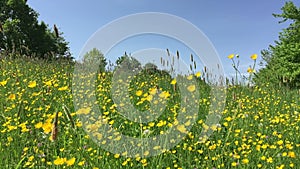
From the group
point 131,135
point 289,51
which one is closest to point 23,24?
point 289,51

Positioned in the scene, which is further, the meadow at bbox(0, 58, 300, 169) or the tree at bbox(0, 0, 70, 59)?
the tree at bbox(0, 0, 70, 59)

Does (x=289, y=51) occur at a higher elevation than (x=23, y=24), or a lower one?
lower

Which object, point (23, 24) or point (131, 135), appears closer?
point (131, 135)

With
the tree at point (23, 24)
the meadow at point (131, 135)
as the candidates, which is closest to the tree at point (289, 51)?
the meadow at point (131, 135)

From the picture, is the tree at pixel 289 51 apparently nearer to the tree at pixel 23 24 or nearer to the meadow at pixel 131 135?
Answer: the meadow at pixel 131 135

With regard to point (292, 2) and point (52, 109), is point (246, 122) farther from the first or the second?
point (292, 2)

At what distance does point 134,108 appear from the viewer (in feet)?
12.9

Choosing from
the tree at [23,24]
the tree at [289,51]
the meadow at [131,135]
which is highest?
the tree at [23,24]

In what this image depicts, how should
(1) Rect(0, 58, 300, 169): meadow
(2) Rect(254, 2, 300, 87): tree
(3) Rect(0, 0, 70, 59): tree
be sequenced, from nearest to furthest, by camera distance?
(1) Rect(0, 58, 300, 169): meadow → (2) Rect(254, 2, 300, 87): tree → (3) Rect(0, 0, 70, 59): tree

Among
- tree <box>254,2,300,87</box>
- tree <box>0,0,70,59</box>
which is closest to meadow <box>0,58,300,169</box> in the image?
tree <box>254,2,300,87</box>

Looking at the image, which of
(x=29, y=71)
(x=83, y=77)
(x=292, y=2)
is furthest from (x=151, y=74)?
(x=292, y=2)

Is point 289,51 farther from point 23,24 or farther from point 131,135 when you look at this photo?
point 23,24

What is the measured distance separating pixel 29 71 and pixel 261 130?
4389 mm

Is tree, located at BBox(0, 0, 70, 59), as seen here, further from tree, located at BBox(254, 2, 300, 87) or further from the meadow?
the meadow
